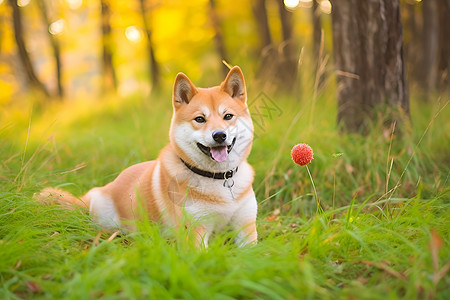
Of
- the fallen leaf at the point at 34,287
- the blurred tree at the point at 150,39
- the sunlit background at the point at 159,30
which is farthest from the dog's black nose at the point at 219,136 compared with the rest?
the blurred tree at the point at 150,39

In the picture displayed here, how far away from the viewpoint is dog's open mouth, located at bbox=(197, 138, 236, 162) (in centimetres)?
251

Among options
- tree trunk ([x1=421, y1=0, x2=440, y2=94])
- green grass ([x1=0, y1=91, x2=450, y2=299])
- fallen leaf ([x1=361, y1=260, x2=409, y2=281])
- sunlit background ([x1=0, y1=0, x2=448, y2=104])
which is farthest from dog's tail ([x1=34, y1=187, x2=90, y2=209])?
sunlit background ([x1=0, y1=0, x2=448, y2=104])

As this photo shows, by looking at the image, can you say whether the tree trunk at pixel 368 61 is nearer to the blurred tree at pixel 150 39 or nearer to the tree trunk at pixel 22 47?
the blurred tree at pixel 150 39

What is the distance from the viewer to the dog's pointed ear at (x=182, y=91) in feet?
8.89

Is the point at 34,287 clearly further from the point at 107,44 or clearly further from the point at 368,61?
the point at 107,44

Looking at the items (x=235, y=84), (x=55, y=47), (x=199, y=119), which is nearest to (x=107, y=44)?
(x=55, y=47)

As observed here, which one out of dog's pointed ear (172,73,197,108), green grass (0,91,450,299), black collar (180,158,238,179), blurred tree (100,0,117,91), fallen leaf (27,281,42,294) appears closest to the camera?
green grass (0,91,450,299)

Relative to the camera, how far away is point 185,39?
1384 cm

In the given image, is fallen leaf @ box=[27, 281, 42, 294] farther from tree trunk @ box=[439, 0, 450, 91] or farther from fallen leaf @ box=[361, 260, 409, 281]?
tree trunk @ box=[439, 0, 450, 91]

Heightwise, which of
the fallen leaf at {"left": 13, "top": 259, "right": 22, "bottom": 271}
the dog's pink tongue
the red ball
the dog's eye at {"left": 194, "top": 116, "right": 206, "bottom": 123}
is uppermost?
the dog's eye at {"left": 194, "top": 116, "right": 206, "bottom": 123}

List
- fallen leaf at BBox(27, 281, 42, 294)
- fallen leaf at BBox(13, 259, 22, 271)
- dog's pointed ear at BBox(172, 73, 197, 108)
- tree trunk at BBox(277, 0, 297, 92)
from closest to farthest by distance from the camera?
1. fallen leaf at BBox(27, 281, 42, 294)
2. fallen leaf at BBox(13, 259, 22, 271)
3. dog's pointed ear at BBox(172, 73, 197, 108)
4. tree trunk at BBox(277, 0, 297, 92)

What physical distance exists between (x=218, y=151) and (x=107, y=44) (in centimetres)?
1115

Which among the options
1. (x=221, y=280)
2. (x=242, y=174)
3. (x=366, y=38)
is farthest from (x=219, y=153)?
(x=366, y=38)

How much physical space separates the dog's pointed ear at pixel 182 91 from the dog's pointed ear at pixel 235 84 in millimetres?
244
